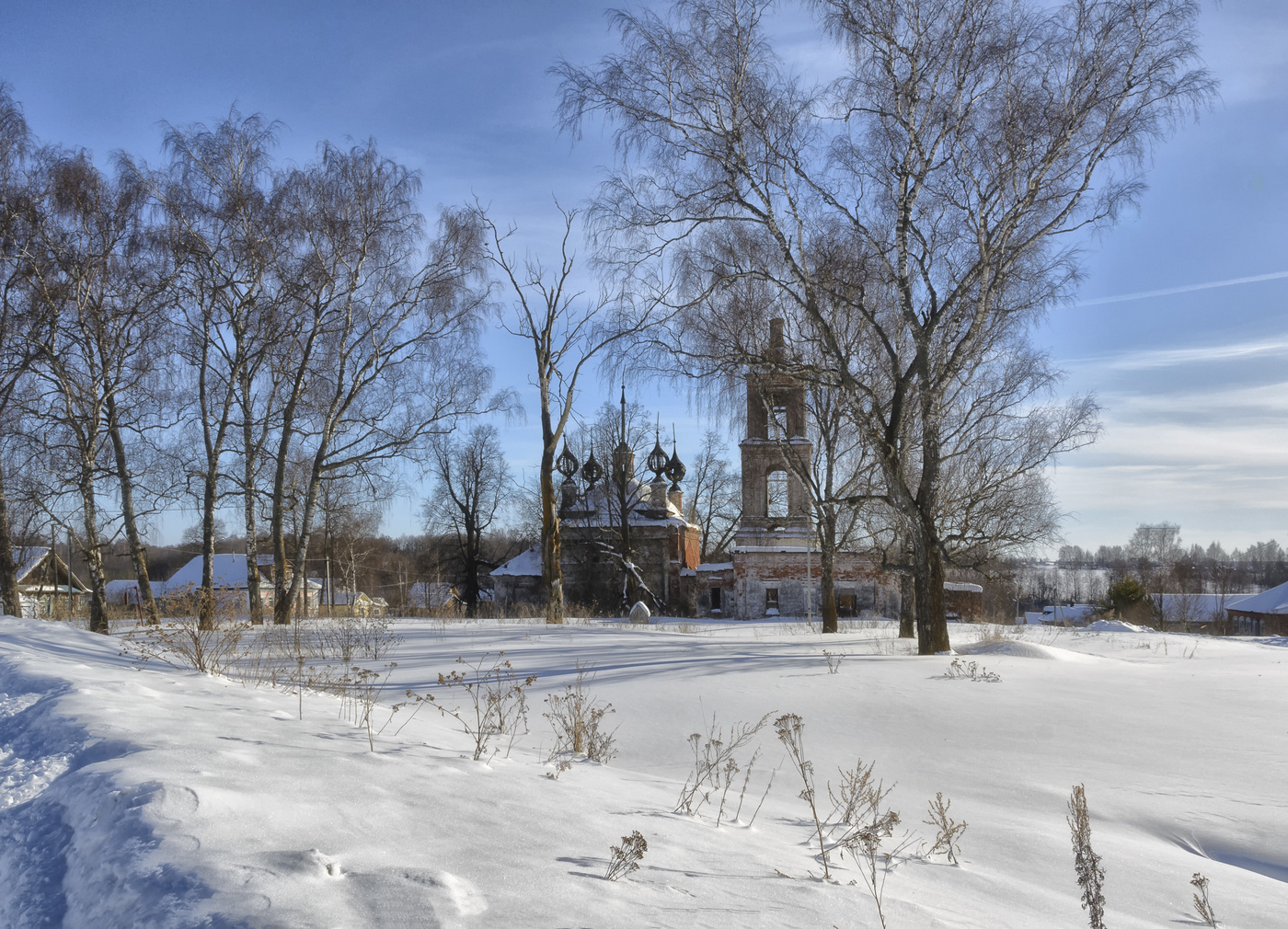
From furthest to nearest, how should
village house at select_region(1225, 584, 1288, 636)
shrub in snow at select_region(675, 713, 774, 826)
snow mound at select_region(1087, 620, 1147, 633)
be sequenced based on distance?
1. village house at select_region(1225, 584, 1288, 636)
2. snow mound at select_region(1087, 620, 1147, 633)
3. shrub in snow at select_region(675, 713, 774, 826)

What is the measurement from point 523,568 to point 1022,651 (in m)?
29.8

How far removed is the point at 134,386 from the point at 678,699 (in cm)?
1092

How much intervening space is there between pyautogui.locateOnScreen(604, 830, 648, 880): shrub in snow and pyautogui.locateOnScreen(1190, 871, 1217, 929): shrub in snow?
5.65ft

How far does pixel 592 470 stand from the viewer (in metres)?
40.5

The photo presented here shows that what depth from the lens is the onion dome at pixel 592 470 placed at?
40.5 meters

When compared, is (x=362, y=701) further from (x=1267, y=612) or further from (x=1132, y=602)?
(x=1267, y=612)

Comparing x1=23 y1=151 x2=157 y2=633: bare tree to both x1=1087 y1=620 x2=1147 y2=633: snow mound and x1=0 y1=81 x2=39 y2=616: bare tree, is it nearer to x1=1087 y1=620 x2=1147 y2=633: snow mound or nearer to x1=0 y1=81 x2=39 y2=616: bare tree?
x1=0 y1=81 x2=39 y2=616: bare tree

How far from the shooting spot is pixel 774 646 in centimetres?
1192

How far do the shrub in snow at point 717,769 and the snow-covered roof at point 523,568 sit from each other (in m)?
32.0

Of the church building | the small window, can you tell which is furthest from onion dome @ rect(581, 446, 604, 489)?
the small window

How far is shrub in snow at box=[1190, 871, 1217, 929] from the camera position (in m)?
2.72

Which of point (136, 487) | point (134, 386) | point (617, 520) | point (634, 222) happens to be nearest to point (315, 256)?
point (134, 386)

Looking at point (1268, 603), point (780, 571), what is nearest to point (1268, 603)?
point (1268, 603)

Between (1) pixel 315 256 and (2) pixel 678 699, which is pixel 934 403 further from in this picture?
(1) pixel 315 256
